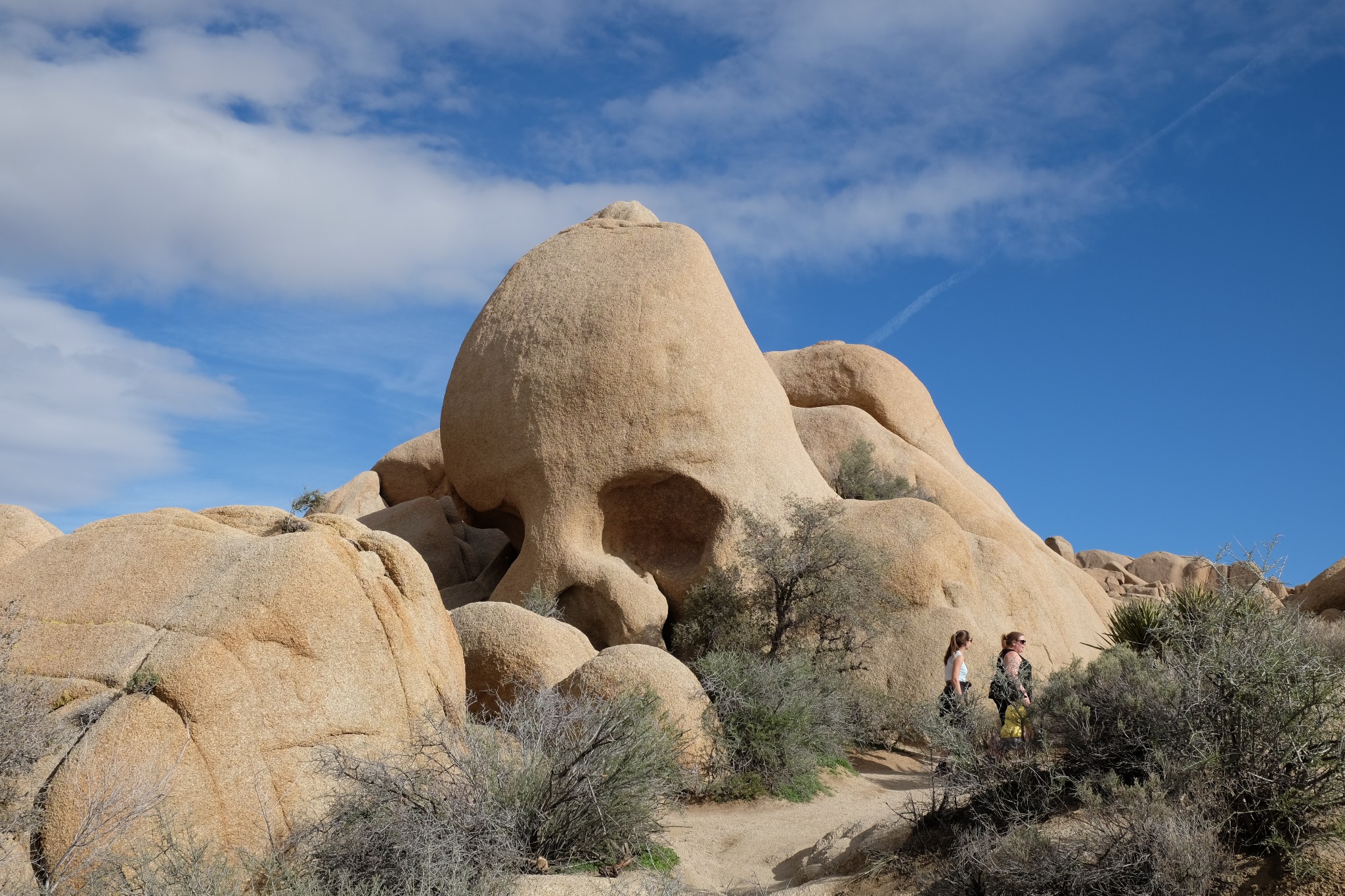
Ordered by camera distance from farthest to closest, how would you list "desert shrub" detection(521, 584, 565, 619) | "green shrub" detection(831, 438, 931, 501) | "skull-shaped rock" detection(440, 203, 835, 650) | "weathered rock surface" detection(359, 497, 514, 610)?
1. "green shrub" detection(831, 438, 931, 501)
2. "weathered rock surface" detection(359, 497, 514, 610)
3. "skull-shaped rock" detection(440, 203, 835, 650)
4. "desert shrub" detection(521, 584, 565, 619)

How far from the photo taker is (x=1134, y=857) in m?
5.46

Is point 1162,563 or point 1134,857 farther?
point 1162,563

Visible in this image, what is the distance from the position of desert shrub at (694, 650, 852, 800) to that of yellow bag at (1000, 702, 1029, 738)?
10.7ft

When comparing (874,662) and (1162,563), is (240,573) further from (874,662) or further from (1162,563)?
(1162,563)

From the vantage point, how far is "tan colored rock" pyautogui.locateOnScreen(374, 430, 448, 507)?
2483 centimetres

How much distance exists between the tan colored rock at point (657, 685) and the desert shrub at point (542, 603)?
4.06 metres

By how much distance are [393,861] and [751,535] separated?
9832mm

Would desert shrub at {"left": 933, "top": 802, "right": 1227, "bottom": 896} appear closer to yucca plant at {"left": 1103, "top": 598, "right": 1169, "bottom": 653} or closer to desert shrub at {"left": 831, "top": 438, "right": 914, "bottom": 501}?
yucca plant at {"left": 1103, "top": 598, "right": 1169, "bottom": 653}

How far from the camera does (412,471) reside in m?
25.0

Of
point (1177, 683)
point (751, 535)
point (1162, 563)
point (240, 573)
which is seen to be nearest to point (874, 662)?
point (751, 535)

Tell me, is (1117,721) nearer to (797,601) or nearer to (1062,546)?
(797,601)

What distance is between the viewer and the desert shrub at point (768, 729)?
34.6 ft

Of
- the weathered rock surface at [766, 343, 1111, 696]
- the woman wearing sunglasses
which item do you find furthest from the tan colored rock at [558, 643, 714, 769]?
the weathered rock surface at [766, 343, 1111, 696]

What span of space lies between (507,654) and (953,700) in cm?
464
